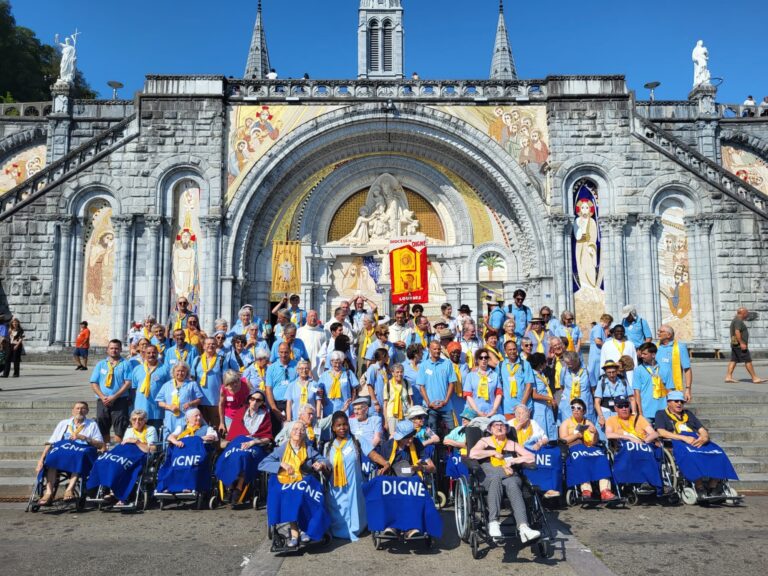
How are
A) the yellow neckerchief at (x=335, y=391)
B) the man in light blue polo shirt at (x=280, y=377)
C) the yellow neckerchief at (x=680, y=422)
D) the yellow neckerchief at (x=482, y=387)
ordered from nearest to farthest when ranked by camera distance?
1. the yellow neckerchief at (x=680, y=422)
2. the yellow neckerchief at (x=335, y=391)
3. the yellow neckerchief at (x=482, y=387)
4. the man in light blue polo shirt at (x=280, y=377)

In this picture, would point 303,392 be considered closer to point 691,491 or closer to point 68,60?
point 691,491

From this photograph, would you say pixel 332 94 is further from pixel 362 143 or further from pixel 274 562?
pixel 274 562

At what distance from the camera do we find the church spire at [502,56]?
4447 centimetres

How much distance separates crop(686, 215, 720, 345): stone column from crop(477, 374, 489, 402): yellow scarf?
14.7 m

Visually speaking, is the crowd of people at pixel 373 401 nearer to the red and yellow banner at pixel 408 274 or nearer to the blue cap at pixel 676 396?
the blue cap at pixel 676 396

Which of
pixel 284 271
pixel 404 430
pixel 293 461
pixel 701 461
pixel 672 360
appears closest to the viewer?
pixel 293 461

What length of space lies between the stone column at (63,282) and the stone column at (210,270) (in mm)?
4506

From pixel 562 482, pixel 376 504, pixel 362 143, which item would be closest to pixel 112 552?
pixel 376 504

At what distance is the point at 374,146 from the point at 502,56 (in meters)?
28.1

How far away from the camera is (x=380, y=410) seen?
7781 millimetres

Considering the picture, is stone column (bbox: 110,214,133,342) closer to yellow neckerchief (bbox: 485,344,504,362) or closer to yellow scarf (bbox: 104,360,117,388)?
yellow scarf (bbox: 104,360,117,388)

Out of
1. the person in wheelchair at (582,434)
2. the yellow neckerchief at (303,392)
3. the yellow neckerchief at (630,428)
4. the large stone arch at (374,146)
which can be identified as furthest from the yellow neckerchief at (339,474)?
the large stone arch at (374,146)

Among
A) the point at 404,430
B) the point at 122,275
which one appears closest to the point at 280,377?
the point at 404,430

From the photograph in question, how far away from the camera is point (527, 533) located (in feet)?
18.1
